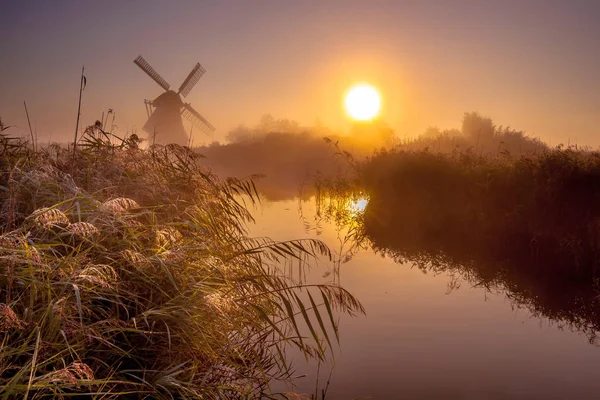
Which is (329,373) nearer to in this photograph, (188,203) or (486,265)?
(188,203)

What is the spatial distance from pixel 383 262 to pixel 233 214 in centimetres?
480

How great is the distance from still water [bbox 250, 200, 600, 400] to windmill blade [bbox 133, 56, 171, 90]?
4350cm

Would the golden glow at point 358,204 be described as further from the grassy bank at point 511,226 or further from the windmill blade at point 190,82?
the windmill blade at point 190,82

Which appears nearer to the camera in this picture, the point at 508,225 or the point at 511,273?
the point at 511,273

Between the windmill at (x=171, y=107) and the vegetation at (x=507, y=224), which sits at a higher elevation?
the windmill at (x=171, y=107)

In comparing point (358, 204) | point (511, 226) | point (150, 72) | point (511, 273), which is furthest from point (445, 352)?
point (150, 72)

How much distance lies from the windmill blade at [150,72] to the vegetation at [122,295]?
144ft

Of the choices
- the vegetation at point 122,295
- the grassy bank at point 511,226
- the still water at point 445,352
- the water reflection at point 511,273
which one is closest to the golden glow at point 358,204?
the grassy bank at point 511,226

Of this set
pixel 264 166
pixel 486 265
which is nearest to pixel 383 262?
pixel 486 265

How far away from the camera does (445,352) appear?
18.5 ft

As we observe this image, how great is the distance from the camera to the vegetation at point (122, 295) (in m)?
3.07

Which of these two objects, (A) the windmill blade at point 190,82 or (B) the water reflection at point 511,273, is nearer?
(B) the water reflection at point 511,273

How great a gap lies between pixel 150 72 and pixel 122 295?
4909 centimetres

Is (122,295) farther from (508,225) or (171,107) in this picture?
(171,107)
